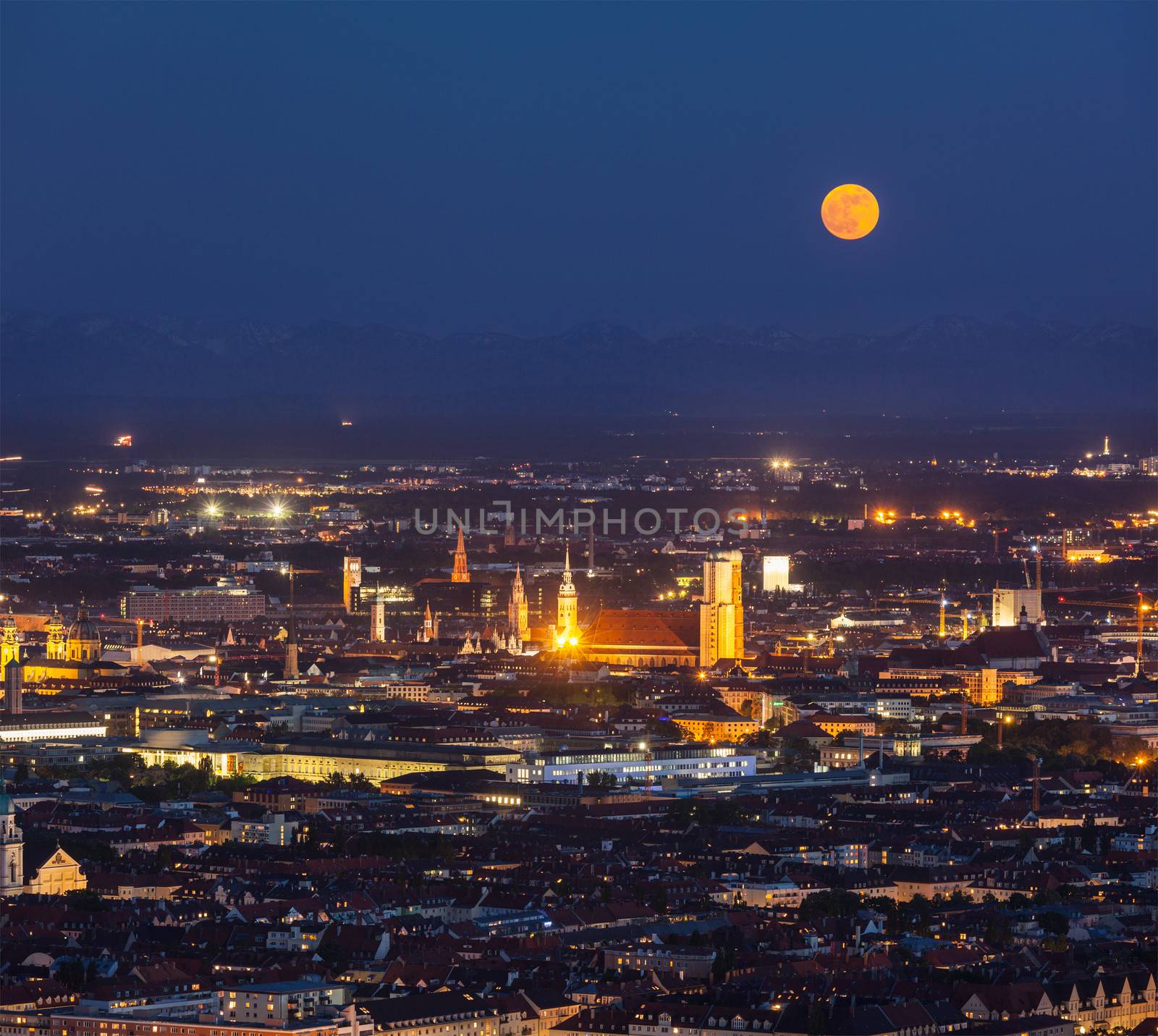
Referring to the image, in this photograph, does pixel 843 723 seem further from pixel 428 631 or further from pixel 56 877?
pixel 428 631

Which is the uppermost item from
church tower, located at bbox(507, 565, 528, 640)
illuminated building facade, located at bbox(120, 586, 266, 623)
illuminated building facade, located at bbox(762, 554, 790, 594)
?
illuminated building facade, located at bbox(762, 554, 790, 594)

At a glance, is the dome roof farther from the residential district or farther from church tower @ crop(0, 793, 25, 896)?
church tower @ crop(0, 793, 25, 896)

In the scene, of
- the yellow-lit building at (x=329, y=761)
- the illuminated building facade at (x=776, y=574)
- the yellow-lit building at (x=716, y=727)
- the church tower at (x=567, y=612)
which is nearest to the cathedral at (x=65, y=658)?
the church tower at (x=567, y=612)


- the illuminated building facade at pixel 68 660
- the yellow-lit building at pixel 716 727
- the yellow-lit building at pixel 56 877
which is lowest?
the yellow-lit building at pixel 56 877

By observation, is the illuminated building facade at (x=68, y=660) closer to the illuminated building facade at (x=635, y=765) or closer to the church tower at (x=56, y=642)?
the church tower at (x=56, y=642)

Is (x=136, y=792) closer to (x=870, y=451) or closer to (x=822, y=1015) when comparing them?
(x=822, y=1015)

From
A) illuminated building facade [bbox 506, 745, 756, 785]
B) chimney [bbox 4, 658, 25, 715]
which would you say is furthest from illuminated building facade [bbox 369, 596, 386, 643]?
illuminated building facade [bbox 506, 745, 756, 785]
